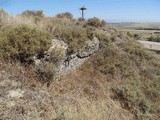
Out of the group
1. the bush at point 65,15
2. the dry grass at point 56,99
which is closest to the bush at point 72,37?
the dry grass at point 56,99

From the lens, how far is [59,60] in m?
8.59

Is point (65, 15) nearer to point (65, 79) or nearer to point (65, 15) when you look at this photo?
point (65, 15)

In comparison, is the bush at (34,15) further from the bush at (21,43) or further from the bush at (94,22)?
the bush at (94,22)

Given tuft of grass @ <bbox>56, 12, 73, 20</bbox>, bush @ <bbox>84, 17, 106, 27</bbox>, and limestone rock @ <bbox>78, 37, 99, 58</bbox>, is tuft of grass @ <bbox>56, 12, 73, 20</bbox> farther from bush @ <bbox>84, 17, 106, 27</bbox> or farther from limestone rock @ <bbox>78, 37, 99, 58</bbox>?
limestone rock @ <bbox>78, 37, 99, 58</bbox>

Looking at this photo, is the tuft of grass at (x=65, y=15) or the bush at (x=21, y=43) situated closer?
the bush at (x=21, y=43)

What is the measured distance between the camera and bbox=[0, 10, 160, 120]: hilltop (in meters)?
6.09

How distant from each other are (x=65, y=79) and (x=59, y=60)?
2.41ft

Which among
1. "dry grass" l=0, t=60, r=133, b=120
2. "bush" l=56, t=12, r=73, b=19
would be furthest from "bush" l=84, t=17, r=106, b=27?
"dry grass" l=0, t=60, r=133, b=120

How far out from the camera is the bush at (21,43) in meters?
7.33

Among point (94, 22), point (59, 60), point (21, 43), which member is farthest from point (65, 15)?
point (21, 43)

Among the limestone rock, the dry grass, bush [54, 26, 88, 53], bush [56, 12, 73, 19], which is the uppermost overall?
bush [56, 12, 73, 19]

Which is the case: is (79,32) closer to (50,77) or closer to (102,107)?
(50,77)

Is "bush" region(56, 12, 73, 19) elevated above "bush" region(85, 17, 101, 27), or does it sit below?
above

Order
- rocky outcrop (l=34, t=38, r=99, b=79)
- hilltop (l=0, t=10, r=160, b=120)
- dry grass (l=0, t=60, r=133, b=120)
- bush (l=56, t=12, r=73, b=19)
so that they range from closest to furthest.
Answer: dry grass (l=0, t=60, r=133, b=120) → hilltop (l=0, t=10, r=160, b=120) → rocky outcrop (l=34, t=38, r=99, b=79) → bush (l=56, t=12, r=73, b=19)
